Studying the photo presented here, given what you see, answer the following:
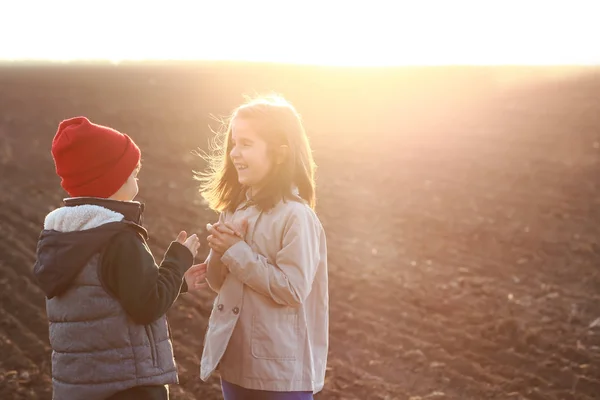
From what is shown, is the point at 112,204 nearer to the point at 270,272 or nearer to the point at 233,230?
the point at 233,230

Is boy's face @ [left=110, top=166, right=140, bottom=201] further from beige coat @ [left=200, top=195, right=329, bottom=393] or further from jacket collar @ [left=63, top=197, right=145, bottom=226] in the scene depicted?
beige coat @ [left=200, top=195, right=329, bottom=393]

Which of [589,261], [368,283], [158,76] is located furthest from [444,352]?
[158,76]

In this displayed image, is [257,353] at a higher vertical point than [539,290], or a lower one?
higher

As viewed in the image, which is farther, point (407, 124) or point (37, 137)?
point (407, 124)

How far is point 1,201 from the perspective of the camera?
8008mm

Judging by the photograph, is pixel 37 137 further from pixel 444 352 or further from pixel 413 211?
pixel 444 352

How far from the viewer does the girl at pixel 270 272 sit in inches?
90.4

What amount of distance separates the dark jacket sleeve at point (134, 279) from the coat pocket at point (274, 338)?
0.31 meters

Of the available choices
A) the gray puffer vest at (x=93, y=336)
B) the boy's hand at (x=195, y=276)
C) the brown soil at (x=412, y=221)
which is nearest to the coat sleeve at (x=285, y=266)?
the boy's hand at (x=195, y=276)

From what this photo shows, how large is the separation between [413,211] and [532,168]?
2.20 metres

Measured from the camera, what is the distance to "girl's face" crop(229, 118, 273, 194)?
7.85ft

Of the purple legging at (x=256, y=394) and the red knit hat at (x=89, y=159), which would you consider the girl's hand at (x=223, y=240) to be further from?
the purple legging at (x=256, y=394)

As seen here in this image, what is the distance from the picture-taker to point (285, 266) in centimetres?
229

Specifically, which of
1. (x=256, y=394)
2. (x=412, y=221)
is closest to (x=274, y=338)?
(x=256, y=394)
